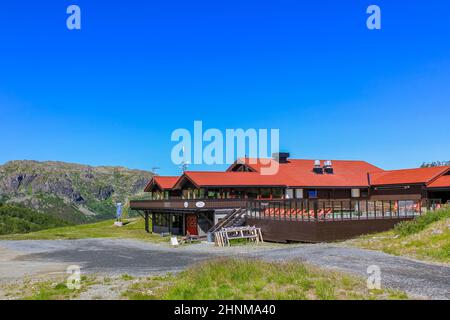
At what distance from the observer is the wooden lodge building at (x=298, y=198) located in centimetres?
2917

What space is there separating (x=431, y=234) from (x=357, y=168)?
99.5 ft

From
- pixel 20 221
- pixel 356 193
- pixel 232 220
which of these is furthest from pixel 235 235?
pixel 20 221

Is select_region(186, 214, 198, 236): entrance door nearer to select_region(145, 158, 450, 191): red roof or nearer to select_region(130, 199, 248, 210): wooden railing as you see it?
select_region(130, 199, 248, 210): wooden railing

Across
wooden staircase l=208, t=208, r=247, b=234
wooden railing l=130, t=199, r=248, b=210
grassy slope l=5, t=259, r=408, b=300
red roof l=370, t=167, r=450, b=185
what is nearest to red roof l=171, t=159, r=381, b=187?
red roof l=370, t=167, r=450, b=185

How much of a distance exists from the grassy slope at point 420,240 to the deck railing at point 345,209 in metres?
2.11

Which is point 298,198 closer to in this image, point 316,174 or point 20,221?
point 316,174

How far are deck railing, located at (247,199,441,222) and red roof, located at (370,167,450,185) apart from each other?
1066cm

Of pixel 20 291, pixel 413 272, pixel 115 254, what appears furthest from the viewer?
pixel 115 254

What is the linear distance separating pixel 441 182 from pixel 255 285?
1355 inches

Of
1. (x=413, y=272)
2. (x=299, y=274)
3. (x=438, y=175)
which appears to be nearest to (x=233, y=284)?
(x=299, y=274)

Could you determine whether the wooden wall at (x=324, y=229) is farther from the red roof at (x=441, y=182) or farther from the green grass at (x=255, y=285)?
the green grass at (x=255, y=285)

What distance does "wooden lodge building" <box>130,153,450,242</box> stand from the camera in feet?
95.7

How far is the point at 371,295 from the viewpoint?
1196 centimetres
